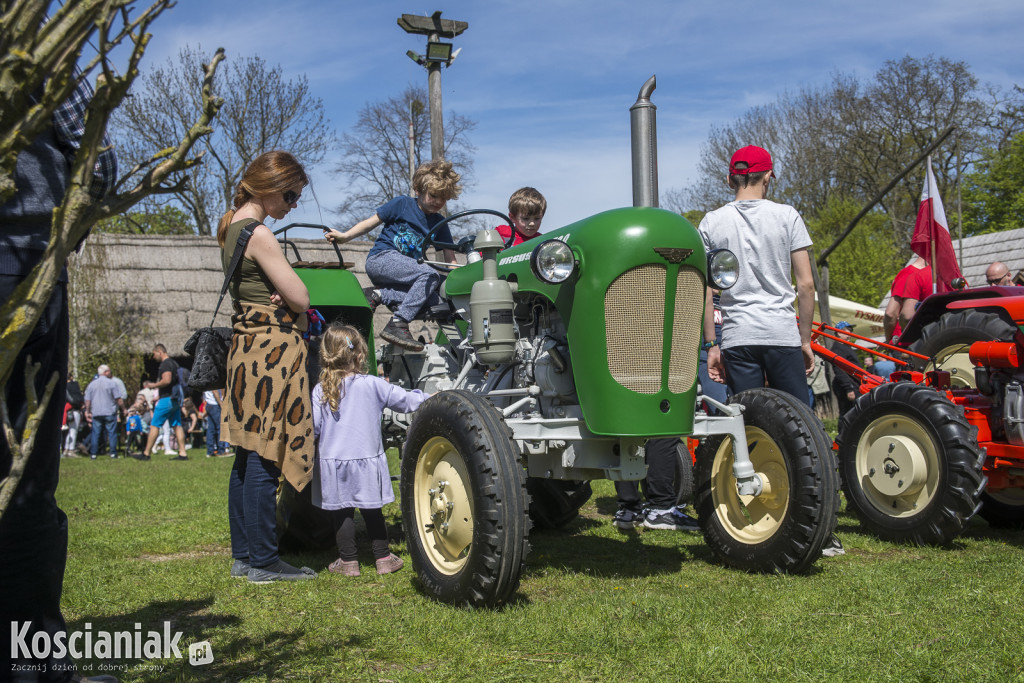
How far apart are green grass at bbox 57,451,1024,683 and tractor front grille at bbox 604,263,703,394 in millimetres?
893

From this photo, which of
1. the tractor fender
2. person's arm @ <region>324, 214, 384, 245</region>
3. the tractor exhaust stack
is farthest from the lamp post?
the tractor fender

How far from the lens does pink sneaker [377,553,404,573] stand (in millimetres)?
4367

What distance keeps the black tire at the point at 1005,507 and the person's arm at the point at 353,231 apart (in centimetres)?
392

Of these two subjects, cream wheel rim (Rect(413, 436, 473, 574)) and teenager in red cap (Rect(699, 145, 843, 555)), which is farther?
teenager in red cap (Rect(699, 145, 843, 555))

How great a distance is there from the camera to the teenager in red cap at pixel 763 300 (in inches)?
180

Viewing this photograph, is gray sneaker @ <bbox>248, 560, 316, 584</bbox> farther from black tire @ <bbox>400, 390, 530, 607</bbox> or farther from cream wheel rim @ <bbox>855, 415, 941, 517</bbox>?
cream wheel rim @ <bbox>855, 415, 941, 517</bbox>

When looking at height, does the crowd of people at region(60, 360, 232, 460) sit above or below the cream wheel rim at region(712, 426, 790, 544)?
below

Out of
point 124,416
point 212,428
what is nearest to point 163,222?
point 124,416

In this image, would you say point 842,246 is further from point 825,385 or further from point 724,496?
point 724,496

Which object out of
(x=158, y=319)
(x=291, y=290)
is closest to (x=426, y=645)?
(x=291, y=290)

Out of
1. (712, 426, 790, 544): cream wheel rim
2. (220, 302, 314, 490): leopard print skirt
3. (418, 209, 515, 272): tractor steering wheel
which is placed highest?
(418, 209, 515, 272): tractor steering wheel

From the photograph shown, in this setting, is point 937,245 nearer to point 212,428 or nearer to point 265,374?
point 265,374

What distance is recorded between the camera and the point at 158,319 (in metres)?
19.1

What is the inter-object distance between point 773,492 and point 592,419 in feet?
3.54
